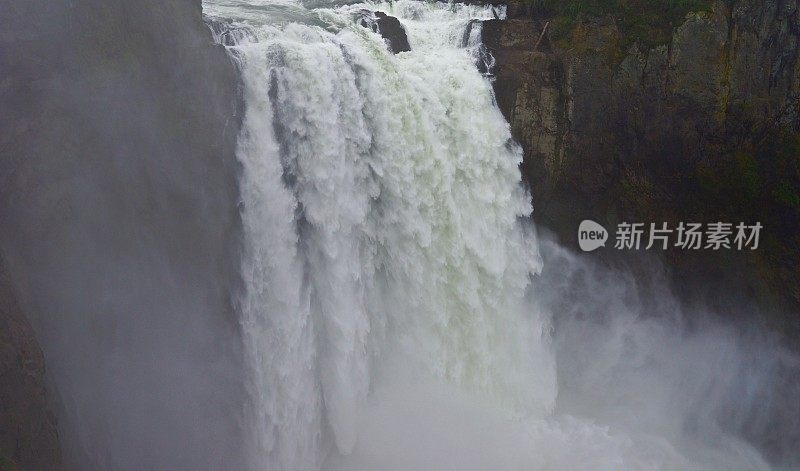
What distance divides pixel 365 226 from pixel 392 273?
1.16 m

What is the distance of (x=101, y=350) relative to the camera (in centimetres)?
877

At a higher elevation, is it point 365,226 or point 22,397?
point 365,226

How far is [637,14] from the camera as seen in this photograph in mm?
14375

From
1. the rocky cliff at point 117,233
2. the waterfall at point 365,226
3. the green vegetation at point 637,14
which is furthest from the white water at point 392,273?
the green vegetation at point 637,14

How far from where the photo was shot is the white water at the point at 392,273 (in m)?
10.7

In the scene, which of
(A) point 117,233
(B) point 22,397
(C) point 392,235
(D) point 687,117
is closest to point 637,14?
(D) point 687,117

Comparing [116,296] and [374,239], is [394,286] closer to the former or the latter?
[374,239]

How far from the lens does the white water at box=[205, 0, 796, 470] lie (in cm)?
1066

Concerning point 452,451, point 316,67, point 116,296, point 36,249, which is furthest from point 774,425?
point 36,249

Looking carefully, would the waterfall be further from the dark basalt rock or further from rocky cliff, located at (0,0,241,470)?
rocky cliff, located at (0,0,241,470)

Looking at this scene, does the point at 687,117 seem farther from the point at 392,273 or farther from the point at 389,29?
the point at 392,273

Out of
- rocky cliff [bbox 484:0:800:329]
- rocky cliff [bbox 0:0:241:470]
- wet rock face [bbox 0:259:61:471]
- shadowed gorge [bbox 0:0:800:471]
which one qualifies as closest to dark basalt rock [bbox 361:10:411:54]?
shadowed gorge [bbox 0:0:800:471]

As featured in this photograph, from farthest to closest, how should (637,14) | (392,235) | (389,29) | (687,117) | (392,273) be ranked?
1. (637,14)
2. (687,117)
3. (389,29)
4. (392,273)
5. (392,235)

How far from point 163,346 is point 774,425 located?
12.2 m
